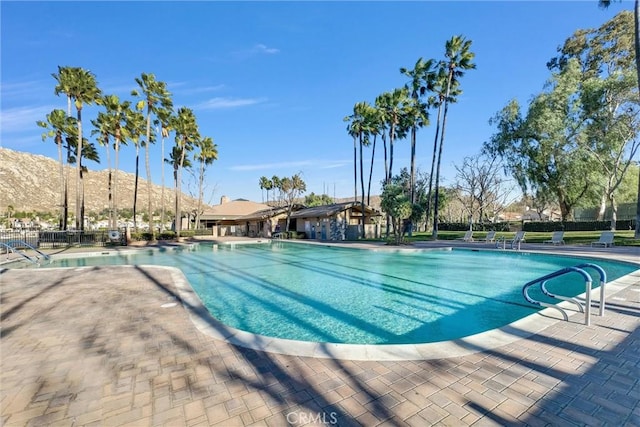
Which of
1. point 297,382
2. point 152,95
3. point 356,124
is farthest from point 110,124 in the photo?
point 297,382

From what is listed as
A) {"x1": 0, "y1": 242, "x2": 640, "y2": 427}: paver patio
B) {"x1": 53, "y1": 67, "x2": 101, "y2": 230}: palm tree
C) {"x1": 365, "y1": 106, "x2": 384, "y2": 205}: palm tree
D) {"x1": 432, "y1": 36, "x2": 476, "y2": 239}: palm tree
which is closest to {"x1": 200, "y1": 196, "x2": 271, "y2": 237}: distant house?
{"x1": 53, "y1": 67, "x2": 101, "y2": 230}: palm tree

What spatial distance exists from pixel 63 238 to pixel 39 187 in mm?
62747

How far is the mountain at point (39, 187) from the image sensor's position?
59.2m

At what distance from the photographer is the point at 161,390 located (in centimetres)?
277

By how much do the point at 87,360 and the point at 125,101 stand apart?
28610mm

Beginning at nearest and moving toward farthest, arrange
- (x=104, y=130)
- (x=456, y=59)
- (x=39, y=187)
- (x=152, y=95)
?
(x=456, y=59) → (x=152, y=95) → (x=104, y=130) → (x=39, y=187)

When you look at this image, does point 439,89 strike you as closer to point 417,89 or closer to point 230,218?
point 417,89

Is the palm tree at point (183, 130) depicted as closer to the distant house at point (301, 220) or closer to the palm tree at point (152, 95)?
the palm tree at point (152, 95)

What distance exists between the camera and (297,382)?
2.84 metres

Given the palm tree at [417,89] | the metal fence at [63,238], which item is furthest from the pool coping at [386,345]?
the metal fence at [63,238]

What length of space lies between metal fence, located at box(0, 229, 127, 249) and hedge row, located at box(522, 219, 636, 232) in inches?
1501

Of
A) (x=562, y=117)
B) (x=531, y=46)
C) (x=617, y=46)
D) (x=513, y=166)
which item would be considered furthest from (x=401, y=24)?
(x=617, y=46)

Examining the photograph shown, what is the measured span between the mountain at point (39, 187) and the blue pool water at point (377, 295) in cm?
5677

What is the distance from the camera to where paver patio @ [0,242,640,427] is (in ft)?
7.70
